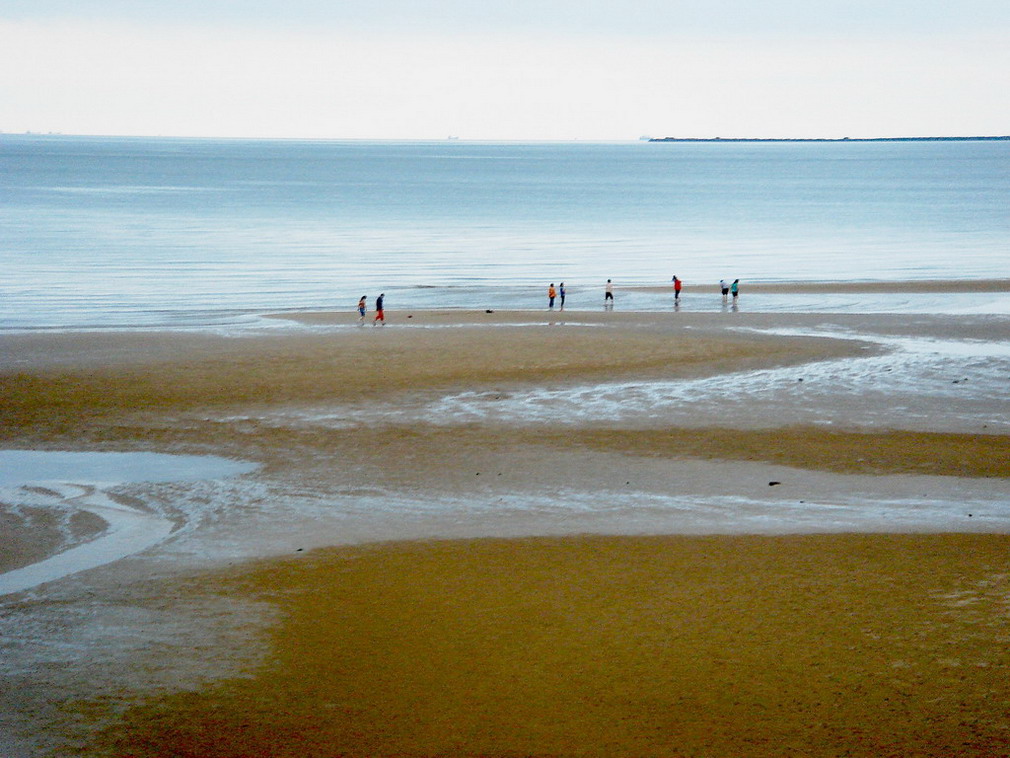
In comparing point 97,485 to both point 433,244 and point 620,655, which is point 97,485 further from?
point 433,244

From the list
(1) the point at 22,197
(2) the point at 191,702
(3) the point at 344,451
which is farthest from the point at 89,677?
(1) the point at 22,197

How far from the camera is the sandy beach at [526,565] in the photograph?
11.1 meters

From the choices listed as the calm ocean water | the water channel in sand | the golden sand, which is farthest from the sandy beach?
the calm ocean water

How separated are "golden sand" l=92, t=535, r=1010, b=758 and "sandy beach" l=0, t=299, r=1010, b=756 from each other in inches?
1.6

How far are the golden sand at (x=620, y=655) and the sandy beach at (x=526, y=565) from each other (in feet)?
0.14

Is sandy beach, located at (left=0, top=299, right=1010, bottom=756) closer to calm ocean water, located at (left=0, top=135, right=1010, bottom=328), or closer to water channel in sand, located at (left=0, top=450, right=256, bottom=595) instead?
water channel in sand, located at (left=0, top=450, right=256, bottom=595)

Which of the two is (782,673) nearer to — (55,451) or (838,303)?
(55,451)

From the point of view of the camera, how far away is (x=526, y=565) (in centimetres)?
1562

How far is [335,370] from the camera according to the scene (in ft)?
100

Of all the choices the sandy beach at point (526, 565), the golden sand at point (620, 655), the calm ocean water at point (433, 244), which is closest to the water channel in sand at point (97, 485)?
the sandy beach at point (526, 565)

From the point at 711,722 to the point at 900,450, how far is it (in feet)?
40.8

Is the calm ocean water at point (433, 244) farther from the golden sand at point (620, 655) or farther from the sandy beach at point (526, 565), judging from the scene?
the golden sand at point (620, 655)

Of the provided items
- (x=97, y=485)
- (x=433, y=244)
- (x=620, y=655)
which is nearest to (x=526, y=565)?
(x=620, y=655)

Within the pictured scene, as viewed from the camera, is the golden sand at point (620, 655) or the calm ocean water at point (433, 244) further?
the calm ocean water at point (433, 244)
